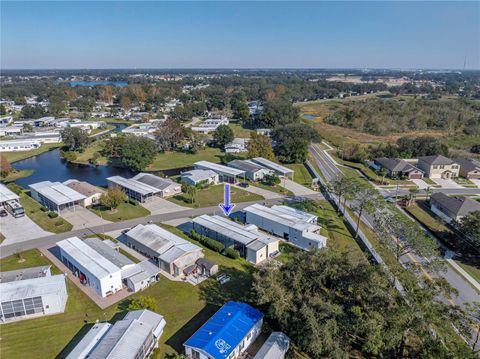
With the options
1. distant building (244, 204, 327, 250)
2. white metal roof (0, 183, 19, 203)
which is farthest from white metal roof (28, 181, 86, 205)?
distant building (244, 204, 327, 250)

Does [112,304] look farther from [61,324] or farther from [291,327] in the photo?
[291,327]

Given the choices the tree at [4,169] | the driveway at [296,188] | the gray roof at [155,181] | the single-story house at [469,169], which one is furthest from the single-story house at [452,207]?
the tree at [4,169]

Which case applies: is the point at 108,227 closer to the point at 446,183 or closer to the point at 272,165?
the point at 272,165

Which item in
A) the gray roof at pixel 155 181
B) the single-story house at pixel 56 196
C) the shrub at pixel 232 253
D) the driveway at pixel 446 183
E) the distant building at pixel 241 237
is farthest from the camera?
the driveway at pixel 446 183

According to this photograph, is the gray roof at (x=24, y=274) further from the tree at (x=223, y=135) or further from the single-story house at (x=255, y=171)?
the tree at (x=223, y=135)

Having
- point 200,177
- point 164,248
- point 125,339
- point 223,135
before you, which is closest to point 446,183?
point 200,177

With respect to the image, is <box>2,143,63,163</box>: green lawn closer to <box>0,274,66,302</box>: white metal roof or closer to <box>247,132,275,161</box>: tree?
<box>247,132,275,161</box>: tree
